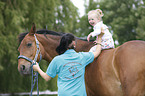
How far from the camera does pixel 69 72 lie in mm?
2943

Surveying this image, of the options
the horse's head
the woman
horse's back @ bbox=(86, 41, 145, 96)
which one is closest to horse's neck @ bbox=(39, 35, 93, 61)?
the horse's head

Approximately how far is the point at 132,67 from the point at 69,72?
992 mm

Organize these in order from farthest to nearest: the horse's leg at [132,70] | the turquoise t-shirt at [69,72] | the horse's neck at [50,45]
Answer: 1. the horse's neck at [50,45]
2. the horse's leg at [132,70]
3. the turquoise t-shirt at [69,72]

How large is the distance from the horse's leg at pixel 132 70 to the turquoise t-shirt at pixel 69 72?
2.28 ft

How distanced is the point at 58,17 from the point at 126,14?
42.2 ft

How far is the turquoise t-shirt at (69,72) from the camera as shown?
2.95 metres

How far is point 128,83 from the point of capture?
3.19 meters

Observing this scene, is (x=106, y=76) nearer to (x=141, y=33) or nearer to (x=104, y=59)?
(x=104, y=59)

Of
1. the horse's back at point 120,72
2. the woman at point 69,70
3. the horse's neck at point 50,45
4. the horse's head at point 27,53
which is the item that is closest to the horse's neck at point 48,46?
the horse's neck at point 50,45

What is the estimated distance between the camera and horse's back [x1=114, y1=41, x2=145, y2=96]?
10.2ft

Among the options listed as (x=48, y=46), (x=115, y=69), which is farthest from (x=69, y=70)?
(x=48, y=46)

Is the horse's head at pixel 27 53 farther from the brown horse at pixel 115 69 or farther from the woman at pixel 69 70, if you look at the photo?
the woman at pixel 69 70

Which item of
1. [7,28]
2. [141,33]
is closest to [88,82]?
[7,28]

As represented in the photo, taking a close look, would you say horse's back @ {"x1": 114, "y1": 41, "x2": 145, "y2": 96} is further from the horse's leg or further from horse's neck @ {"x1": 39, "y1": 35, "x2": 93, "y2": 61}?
horse's neck @ {"x1": 39, "y1": 35, "x2": 93, "y2": 61}
